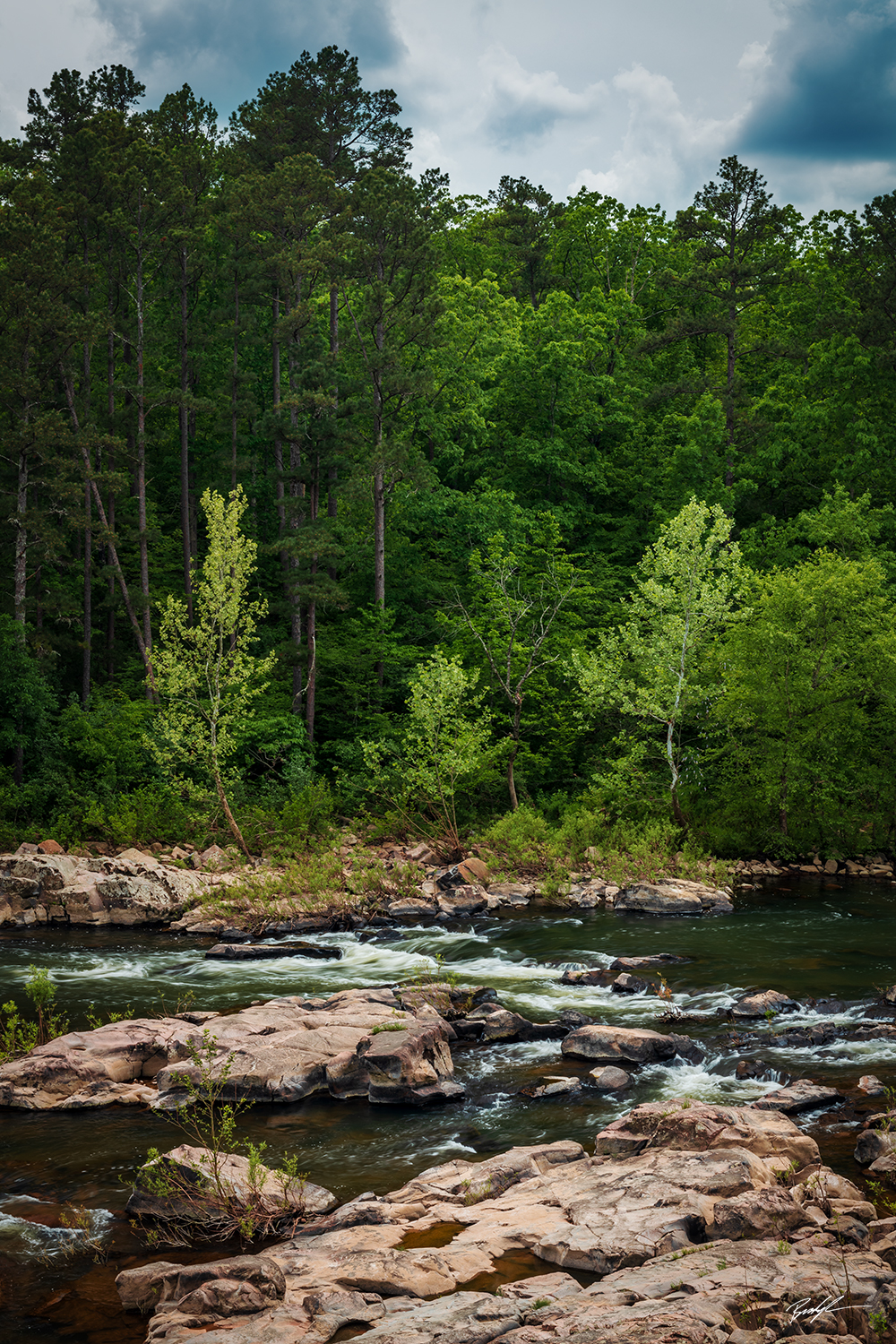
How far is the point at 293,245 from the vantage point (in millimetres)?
33500

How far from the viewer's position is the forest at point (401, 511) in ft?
88.6

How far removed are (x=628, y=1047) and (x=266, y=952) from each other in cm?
873

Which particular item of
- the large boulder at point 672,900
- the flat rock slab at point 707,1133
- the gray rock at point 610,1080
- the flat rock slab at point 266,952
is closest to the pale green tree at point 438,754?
the large boulder at point 672,900

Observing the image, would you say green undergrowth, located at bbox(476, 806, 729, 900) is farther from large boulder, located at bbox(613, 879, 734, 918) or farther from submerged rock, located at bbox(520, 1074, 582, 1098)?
submerged rock, located at bbox(520, 1074, 582, 1098)

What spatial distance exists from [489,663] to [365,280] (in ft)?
50.4

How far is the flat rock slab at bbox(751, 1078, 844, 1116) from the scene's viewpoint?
10867 mm

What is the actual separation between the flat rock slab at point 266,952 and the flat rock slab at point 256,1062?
536 centimetres

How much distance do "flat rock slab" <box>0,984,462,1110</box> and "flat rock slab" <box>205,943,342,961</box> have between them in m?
5.36

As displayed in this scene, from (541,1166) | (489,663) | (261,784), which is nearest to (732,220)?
(489,663)

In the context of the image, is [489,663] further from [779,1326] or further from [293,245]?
[779,1326]

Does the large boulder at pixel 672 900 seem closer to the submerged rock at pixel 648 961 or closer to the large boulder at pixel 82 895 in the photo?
the submerged rock at pixel 648 961

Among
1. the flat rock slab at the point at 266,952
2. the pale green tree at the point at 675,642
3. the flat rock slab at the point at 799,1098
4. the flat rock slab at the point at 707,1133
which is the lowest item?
the flat rock slab at the point at 266,952

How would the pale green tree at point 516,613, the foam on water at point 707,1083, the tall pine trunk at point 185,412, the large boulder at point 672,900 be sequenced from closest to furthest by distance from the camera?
the foam on water at point 707,1083
the large boulder at point 672,900
the pale green tree at point 516,613
the tall pine trunk at point 185,412

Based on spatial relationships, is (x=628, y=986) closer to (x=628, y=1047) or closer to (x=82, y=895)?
(x=628, y=1047)
